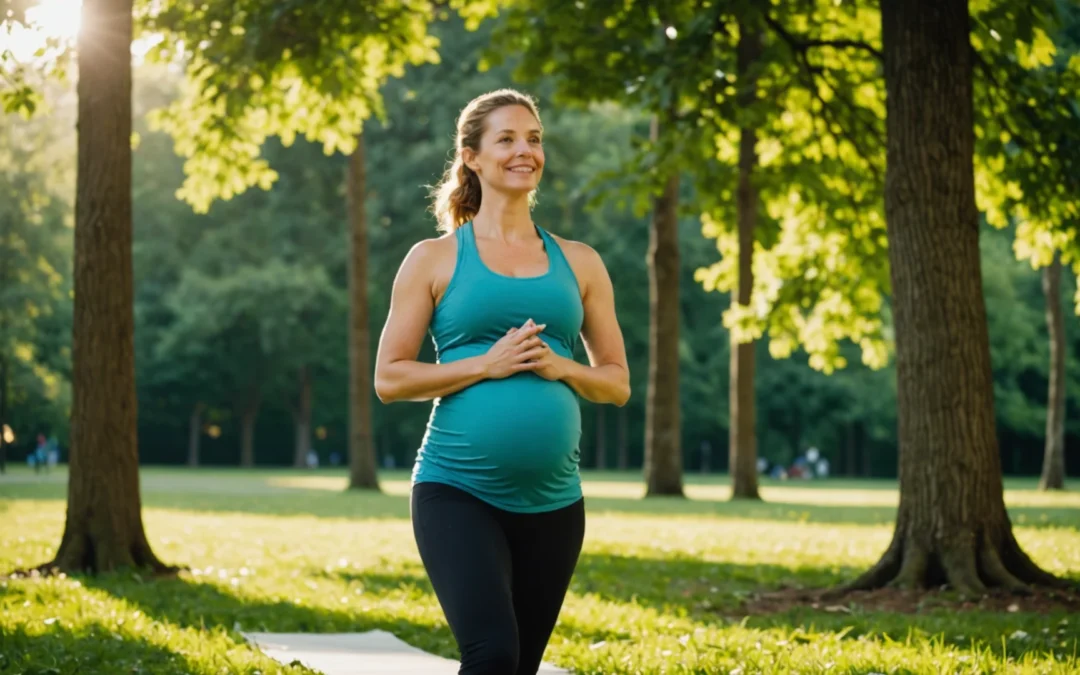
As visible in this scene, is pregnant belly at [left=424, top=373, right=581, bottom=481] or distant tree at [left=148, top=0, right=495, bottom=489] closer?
pregnant belly at [left=424, top=373, right=581, bottom=481]

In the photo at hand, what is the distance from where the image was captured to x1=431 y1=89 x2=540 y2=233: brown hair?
4523 mm

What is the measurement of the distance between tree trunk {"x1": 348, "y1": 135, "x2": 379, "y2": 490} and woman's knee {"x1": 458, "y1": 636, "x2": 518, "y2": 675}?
27.6 metres

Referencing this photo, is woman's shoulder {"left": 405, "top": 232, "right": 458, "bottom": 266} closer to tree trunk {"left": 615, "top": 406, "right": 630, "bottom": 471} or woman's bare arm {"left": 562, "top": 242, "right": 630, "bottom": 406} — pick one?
woman's bare arm {"left": 562, "top": 242, "right": 630, "bottom": 406}

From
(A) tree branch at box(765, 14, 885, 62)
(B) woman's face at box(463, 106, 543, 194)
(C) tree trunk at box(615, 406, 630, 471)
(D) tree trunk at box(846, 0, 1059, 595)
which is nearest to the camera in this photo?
(B) woman's face at box(463, 106, 543, 194)

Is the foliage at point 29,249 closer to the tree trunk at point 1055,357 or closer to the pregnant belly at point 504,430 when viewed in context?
the tree trunk at point 1055,357

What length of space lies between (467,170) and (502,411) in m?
0.94

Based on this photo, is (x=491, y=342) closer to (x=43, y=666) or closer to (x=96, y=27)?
(x=43, y=666)

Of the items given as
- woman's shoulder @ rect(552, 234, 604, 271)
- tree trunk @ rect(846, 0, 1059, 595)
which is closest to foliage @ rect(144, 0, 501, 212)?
tree trunk @ rect(846, 0, 1059, 595)

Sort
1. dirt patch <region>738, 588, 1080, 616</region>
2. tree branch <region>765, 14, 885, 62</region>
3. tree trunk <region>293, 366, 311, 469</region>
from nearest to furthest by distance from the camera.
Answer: dirt patch <region>738, 588, 1080, 616</region>
tree branch <region>765, 14, 885, 62</region>
tree trunk <region>293, 366, 311, 469</region>

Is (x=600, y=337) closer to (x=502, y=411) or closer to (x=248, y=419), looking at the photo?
(x=502, y=411)

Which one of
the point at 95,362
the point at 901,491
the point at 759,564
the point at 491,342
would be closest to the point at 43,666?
the point at 491,342

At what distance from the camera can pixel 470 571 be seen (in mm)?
4008

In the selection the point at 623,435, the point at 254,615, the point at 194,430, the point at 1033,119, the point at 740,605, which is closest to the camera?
the point at 254,615

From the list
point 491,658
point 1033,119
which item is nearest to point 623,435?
point 1033,119
